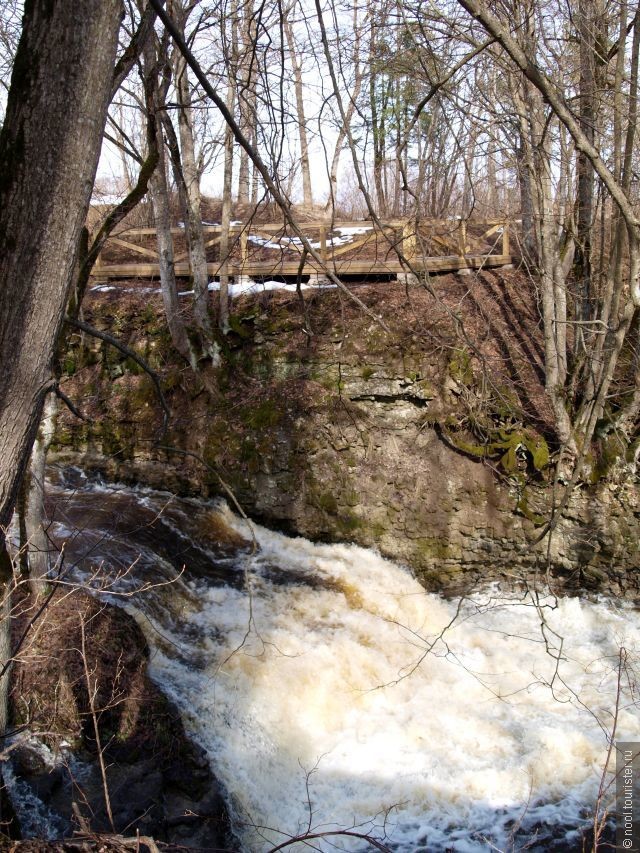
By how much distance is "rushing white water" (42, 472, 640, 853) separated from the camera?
17.0ft

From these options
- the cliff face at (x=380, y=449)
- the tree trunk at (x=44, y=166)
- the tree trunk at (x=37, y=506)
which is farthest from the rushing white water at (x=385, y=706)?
the tree trunk at (x=44, y=166)

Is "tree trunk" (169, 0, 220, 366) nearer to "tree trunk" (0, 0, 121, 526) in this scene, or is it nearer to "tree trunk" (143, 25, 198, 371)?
"tree trunk" (143, 25, 198, 371)

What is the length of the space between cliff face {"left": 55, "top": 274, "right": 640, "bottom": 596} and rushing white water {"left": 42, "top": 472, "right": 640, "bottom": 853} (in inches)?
33.9

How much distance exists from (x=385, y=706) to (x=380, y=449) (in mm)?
3590

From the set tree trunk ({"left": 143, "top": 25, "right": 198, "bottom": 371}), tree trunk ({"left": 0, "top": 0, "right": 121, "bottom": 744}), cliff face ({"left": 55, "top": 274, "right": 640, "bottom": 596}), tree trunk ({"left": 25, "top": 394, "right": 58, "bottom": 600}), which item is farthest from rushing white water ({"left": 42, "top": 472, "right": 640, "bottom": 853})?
tree trunk ({"left": 143, "top": 25, "right": 198, "bottom": 371})

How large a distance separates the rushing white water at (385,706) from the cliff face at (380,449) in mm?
860

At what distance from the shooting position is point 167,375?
1003 centimetres

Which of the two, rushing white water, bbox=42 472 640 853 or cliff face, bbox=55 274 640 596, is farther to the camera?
cliff face, bbox=55 274 640 596

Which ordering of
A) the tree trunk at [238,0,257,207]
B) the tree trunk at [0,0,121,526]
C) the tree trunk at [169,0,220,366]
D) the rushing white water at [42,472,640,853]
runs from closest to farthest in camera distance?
the tree trunk at [0,0,121,526] → the tree trunk at [238,0,257,207] → the rushing white water at [42,472,640,853] → the tree trunk at [169,0,220,366]

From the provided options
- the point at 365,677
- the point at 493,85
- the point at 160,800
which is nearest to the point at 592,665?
the point at 365,677

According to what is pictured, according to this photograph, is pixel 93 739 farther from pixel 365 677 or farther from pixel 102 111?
pixel 102 111

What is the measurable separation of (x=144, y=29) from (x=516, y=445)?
6.76 m

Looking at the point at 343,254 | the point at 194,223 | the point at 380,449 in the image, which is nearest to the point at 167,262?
the point at 194,223

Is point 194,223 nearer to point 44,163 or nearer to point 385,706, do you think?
point 385,706
